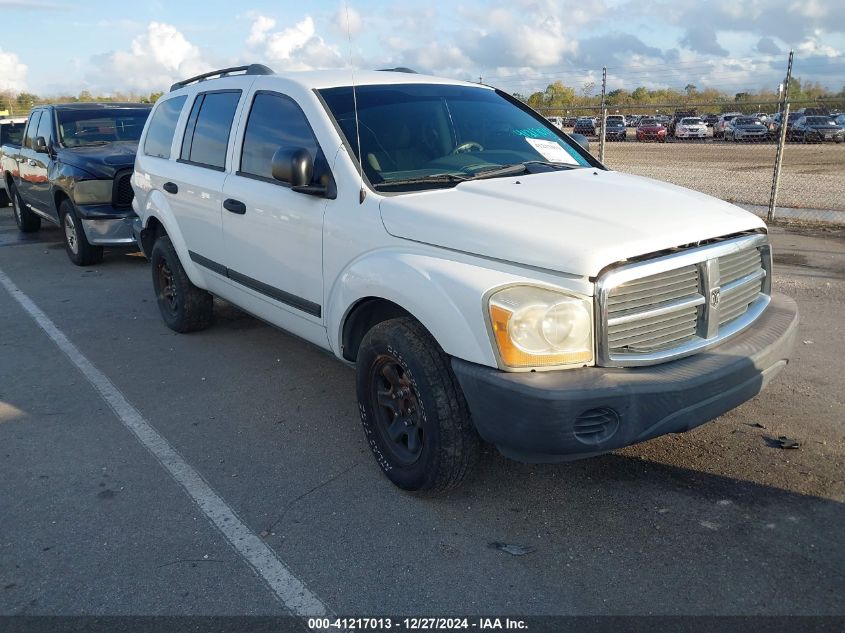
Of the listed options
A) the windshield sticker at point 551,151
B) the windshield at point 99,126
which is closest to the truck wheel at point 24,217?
the windshield at point 99,126

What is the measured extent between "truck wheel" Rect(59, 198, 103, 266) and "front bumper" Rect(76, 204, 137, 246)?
0.71 ft

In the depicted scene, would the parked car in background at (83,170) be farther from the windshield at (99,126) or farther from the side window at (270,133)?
the side window at (270,133)

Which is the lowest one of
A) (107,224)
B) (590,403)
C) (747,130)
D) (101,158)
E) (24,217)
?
(747,130)

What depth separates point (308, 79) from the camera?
421 cm

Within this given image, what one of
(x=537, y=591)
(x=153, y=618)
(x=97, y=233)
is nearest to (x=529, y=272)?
(x=537, y=591)

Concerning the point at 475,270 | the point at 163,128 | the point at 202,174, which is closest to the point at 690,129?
the point at 163,128

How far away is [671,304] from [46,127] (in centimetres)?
924

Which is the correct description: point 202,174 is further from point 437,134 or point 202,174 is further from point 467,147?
point 467,147

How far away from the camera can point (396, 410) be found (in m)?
3.45

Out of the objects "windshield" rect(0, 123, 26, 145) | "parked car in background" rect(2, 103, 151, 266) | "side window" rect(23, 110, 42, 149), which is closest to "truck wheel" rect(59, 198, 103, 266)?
"parked car in background" rect(2, 103, 151, 266)

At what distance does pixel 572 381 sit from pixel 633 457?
119cm

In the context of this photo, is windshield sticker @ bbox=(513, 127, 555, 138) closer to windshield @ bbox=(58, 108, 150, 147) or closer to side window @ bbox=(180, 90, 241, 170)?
side window @ bbox=(180, 90, 241, 170)

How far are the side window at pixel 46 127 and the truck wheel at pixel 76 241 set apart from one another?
1.01 m

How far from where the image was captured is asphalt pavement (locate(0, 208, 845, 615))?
2.77 m
